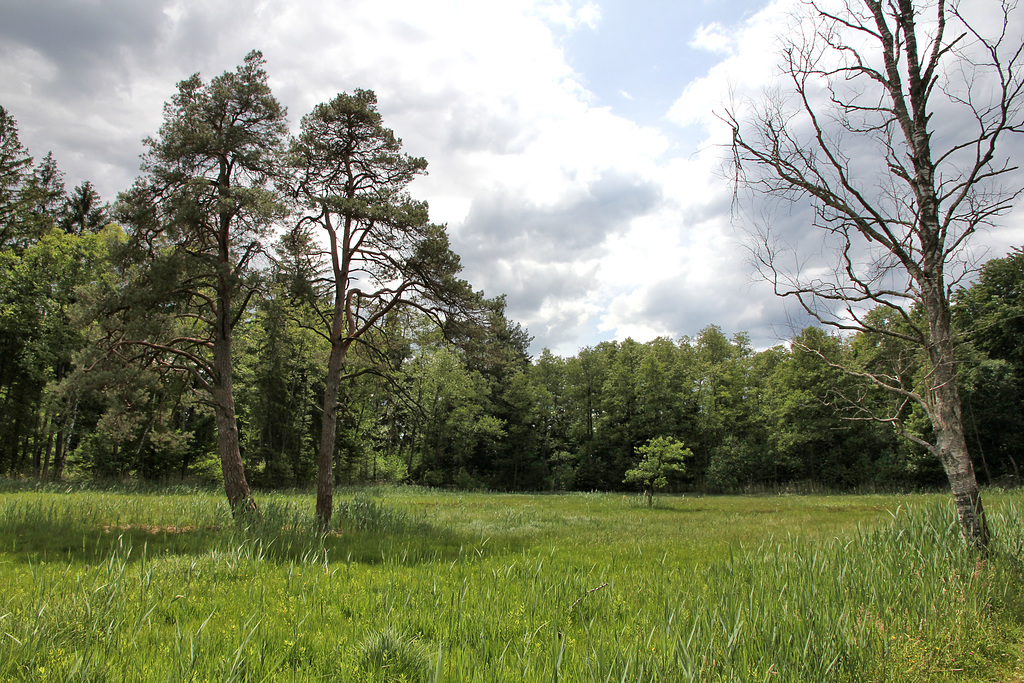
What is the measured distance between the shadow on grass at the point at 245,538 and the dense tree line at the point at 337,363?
1538mm

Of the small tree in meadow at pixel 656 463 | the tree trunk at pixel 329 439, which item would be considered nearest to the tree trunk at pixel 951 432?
the tree trunk at pixel 329 439

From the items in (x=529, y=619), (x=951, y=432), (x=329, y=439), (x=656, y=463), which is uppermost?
(x=951, y=432)

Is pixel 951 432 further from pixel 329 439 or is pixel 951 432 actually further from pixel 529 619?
pixel 329 439

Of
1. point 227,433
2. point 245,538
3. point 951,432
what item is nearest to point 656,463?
point 951,432

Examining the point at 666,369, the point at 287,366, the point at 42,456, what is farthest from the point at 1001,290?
the point at 42,456

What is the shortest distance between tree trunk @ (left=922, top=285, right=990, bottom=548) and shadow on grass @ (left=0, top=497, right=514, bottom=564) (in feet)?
19.4

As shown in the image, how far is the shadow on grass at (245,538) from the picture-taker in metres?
6.54

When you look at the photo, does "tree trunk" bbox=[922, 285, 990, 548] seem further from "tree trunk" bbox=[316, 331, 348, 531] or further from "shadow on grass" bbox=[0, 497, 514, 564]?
"tree trunk" bbox=[316, 331, 348, 531]

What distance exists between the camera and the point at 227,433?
11305 mm

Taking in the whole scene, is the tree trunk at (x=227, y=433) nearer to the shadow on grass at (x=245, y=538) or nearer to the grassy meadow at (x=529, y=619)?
the shadow on grass at (x=245, y=538)

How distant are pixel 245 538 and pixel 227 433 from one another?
Result: 19.9ft

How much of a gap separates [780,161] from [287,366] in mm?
35463

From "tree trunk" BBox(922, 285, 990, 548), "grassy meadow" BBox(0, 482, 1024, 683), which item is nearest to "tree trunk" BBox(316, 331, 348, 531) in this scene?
"grassy meadow" BBox(0, 482, 1024, 683)

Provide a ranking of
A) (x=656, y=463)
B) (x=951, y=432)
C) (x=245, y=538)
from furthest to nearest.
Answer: (x=656, y=463) < (x=245, y=538) < (x=951, y=432)
